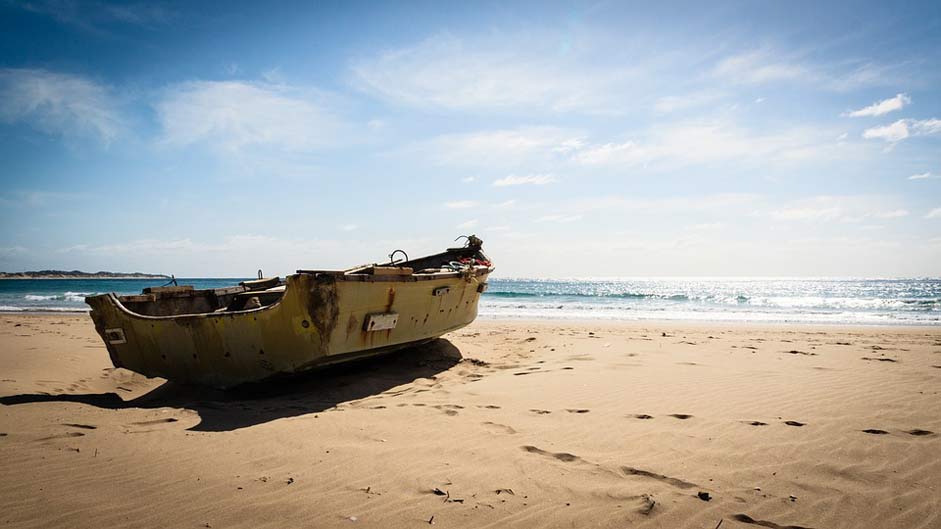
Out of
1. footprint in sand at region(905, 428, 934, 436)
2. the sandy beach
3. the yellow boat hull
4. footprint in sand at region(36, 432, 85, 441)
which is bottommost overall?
footprint in sand at region(36, 432, 85, 441)

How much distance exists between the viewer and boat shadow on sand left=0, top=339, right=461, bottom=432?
4383mm

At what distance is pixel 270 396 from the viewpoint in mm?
5273

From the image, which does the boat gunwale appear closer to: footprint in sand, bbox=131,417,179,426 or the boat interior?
the boat interior

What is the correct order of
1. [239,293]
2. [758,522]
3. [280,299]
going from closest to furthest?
[758,522]
[280,299]
[239,293]

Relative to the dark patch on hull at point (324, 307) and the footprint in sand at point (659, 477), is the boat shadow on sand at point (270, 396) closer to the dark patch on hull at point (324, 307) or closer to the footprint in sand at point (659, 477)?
the dark patch on hull at point (324, 307)

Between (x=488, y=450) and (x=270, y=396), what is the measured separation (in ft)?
9.98

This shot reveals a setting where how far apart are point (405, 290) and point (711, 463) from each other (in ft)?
12.1

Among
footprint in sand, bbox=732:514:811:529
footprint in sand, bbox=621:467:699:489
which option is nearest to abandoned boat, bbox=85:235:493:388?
footprint in sand, bbox=621:467:699:489

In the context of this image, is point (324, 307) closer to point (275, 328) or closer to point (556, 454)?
point (275, 328)

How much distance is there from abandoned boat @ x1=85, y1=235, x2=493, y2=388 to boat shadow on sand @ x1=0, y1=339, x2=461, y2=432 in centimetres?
23

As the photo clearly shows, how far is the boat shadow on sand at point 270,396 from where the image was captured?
4383 mm

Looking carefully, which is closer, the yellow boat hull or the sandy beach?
the sandy beach

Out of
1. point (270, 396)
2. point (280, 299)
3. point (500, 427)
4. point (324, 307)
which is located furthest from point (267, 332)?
point (500, 427)

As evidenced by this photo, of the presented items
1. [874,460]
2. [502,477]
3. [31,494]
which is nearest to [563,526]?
[502,477]
